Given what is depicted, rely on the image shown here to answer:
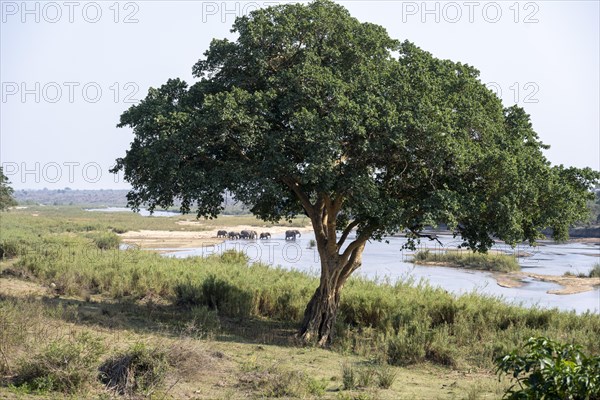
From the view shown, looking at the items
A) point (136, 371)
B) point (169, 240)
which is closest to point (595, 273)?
point (136, 371)

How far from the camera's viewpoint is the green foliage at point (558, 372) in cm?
600

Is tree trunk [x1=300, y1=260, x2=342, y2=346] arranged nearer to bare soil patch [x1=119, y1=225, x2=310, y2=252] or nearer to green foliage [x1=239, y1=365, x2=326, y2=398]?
green foliage [x1=239, y1=365, x2=326, y2=398]

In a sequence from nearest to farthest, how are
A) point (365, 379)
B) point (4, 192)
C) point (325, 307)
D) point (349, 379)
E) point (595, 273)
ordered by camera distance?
point (349, 379) → point (365, 379) → point (325, 307) → point (595, 273) → point (4, 192)

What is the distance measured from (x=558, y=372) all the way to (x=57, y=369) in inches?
257

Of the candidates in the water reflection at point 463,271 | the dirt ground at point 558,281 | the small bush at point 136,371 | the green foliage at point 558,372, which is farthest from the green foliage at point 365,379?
the dirt ground at point 558,281

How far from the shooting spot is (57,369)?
28.3 ft

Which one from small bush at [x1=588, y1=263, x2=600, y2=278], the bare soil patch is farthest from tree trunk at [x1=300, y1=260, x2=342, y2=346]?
the bare soil patch

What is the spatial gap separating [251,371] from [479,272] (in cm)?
2988

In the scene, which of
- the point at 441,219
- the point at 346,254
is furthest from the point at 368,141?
the point at 346,254

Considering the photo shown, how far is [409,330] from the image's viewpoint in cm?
1498

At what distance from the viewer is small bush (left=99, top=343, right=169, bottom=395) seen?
8.88m

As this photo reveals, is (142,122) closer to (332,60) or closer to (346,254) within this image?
(332,60)

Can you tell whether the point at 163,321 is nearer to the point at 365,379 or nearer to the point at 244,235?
the point at 365,379

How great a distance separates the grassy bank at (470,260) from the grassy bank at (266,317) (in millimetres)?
19968
